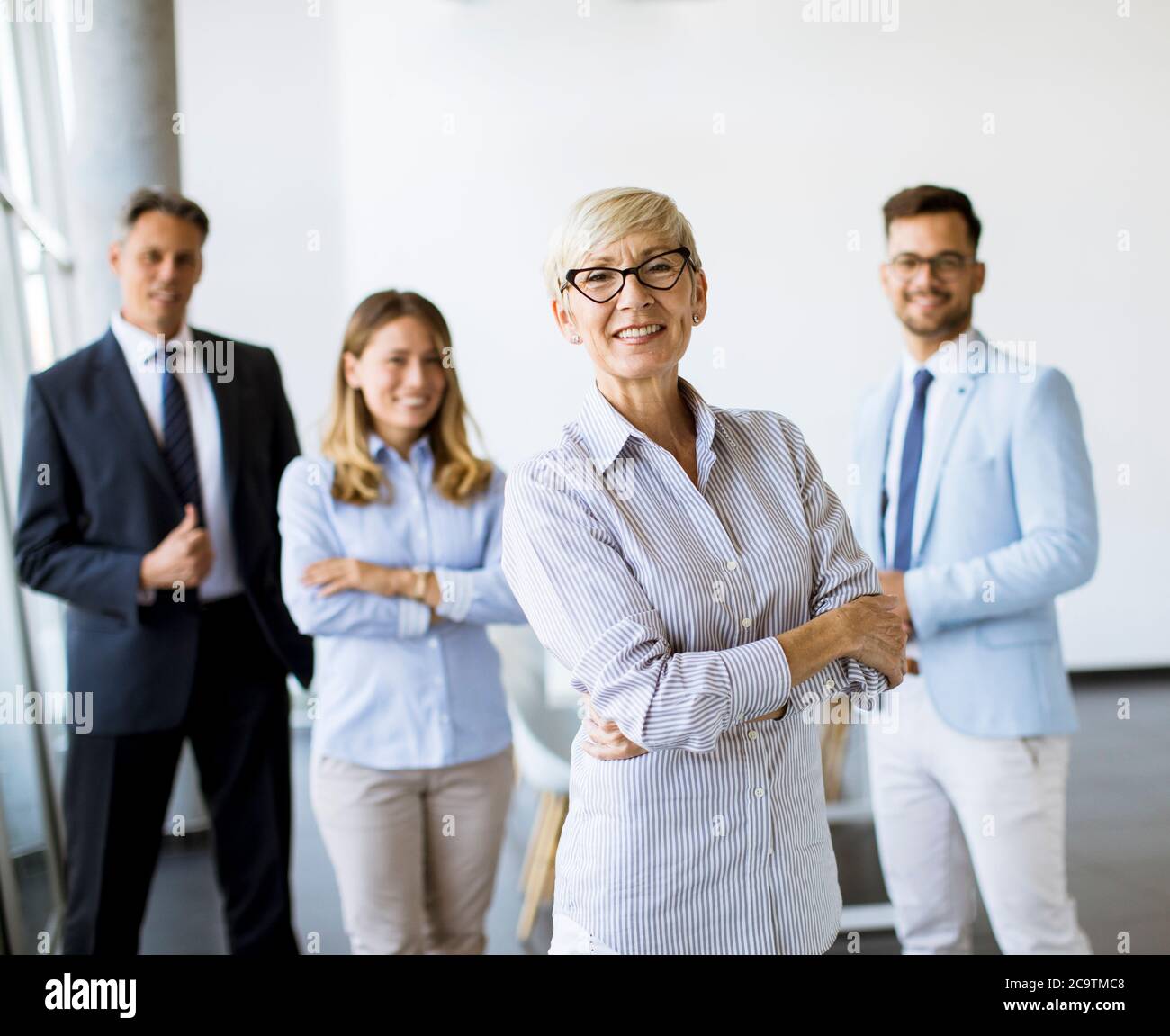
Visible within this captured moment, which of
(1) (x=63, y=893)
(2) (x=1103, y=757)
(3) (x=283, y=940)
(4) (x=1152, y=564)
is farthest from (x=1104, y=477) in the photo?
(1) (x=63, y=893)

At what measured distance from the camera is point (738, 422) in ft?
5.27

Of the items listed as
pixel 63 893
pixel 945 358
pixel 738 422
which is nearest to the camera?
pixel 738 422

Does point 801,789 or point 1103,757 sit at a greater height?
point 801,789

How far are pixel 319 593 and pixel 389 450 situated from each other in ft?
1.22

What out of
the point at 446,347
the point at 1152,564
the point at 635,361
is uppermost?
the point at 446,347

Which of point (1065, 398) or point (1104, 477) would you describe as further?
point (1104, 477)

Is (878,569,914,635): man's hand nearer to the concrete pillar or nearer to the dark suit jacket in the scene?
the dark suit jacket

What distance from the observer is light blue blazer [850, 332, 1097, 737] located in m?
2.26

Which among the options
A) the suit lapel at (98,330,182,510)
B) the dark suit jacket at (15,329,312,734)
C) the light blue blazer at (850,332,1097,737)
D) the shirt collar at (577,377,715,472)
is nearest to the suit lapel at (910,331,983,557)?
the light blue blazer at (850,332,1097,737)

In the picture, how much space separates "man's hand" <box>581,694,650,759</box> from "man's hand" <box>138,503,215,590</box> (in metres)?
1.42

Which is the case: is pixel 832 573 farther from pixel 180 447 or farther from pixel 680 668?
pixel 180 447

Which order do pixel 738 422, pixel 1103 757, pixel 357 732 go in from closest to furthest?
pixel 738 422 < pixel 357 732 < pixel 1103 757

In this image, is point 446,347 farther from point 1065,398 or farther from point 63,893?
point 63,893

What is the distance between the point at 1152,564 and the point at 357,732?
8.57ft
